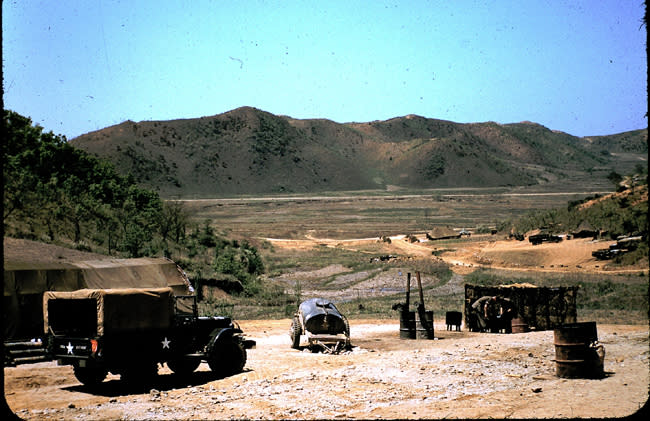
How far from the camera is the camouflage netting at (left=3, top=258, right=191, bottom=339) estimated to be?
19.9 metres

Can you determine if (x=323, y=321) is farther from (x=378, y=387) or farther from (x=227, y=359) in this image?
(x=378, y=387)

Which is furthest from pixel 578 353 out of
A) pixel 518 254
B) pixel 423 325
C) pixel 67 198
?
pixel 518 254

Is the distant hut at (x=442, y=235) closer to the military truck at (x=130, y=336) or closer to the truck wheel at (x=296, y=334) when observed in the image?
the truck wheel at (x=296, y=334)

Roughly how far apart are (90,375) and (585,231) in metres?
50.8

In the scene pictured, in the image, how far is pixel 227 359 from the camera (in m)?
15.9

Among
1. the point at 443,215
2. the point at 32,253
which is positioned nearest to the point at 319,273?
the point at 32,253

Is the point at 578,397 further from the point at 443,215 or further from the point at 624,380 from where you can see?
the point at 443,215

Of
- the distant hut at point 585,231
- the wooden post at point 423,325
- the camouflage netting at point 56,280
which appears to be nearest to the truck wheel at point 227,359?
the camouflage netting at point 56,280

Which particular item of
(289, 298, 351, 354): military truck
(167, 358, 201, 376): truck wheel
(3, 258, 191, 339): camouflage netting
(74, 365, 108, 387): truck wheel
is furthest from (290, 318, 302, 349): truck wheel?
(74, 365, 108, 387): truck wheel

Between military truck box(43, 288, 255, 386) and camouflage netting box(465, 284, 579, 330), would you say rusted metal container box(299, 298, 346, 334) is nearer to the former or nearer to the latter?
military truck box(43, 288, 255, 386)

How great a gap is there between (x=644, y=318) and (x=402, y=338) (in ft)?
35.3

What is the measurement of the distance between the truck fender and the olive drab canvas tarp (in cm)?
124

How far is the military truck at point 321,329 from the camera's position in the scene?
21094 millimetres

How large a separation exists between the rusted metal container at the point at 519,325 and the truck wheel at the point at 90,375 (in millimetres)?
15288
